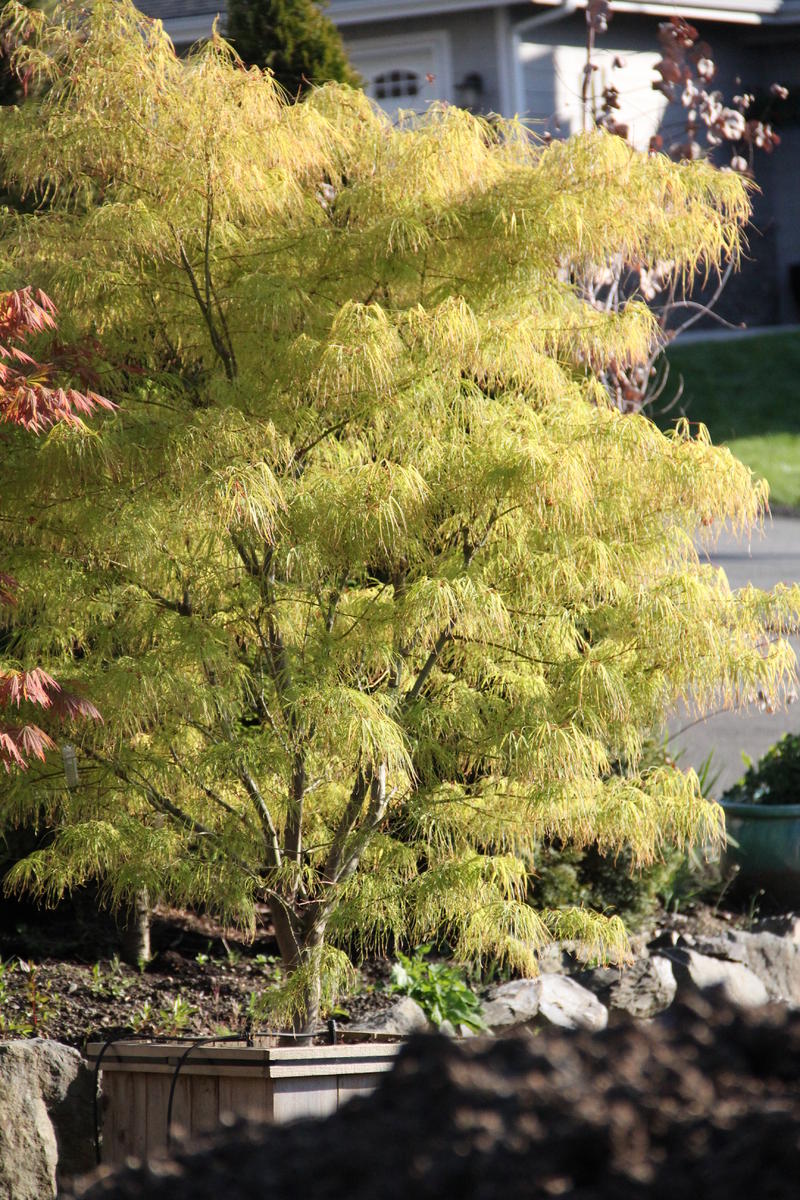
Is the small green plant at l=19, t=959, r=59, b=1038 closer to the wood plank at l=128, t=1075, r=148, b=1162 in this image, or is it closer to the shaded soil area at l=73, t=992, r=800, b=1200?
the wood plank at l=128, t=1075, r=148, b=1162

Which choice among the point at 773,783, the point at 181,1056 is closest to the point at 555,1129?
the point at 181,1056

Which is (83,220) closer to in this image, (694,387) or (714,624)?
(714,624)

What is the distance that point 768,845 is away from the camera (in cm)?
703

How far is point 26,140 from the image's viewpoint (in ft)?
13.6

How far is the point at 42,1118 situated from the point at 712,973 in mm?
3183

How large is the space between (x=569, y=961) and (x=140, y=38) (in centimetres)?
450

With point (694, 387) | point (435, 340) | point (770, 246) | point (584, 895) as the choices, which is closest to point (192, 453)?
point (435, 340)

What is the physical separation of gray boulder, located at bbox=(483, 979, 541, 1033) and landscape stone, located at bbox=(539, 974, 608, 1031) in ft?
0.11

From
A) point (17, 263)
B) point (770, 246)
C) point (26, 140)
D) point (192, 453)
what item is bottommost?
point (770, 246)

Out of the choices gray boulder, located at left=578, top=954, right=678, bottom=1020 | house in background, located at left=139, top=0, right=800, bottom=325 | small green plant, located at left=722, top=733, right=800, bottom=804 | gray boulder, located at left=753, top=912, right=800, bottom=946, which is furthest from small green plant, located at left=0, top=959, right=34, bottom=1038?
house in background, located at left=139, top=0, right=800, bottom=325

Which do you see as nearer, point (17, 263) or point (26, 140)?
point (26, 140)

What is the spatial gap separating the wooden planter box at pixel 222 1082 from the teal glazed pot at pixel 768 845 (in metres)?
3.72

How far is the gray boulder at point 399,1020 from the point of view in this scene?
5.04 metres

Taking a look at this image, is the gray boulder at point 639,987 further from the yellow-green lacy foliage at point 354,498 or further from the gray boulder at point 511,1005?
the yellow-green lacy foliage at point 354,498
